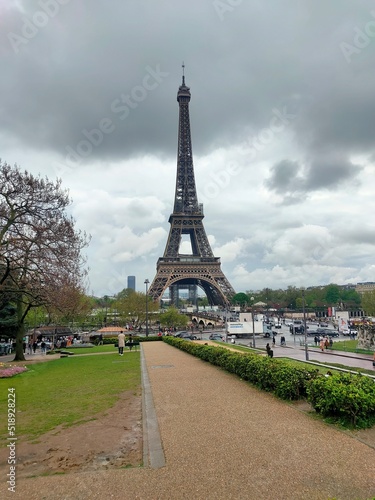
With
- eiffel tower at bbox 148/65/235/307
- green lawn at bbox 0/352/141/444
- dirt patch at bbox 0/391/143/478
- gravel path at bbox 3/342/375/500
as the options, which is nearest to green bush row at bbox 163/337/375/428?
gravel path at bbox 3/342/375/500

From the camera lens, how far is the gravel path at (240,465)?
5012 millimetres

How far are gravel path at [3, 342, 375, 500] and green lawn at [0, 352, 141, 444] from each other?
2.42 metres

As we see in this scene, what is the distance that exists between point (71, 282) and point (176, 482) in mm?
18280

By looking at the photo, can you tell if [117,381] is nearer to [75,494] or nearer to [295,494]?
[75,494]

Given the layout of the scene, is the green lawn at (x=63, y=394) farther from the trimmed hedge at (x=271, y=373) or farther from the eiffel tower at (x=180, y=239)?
the eiffel tower at (x=180, y=239)

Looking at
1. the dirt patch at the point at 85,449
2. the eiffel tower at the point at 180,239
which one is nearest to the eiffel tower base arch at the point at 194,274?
the eiffel tower at the point at 180,239

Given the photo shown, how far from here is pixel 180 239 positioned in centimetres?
8419

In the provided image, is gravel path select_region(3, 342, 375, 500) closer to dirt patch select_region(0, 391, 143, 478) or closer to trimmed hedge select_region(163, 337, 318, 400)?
dirt patch select_region(0, 391, 143, 478)

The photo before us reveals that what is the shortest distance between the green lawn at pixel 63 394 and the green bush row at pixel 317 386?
439 cm

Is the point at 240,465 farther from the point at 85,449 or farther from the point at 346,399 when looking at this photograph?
the point at 346,399

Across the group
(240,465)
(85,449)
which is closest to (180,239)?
(85,449)

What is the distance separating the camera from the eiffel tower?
78.2 metres

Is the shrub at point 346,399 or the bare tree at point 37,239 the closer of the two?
the shrub at point 346,399

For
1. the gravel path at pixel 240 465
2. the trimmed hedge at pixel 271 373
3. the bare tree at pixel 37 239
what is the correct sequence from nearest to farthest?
the gravel path at pixel 240 465 < the trimmed hedge at pixel 271 373 < the bare tree at pixel 37 239
